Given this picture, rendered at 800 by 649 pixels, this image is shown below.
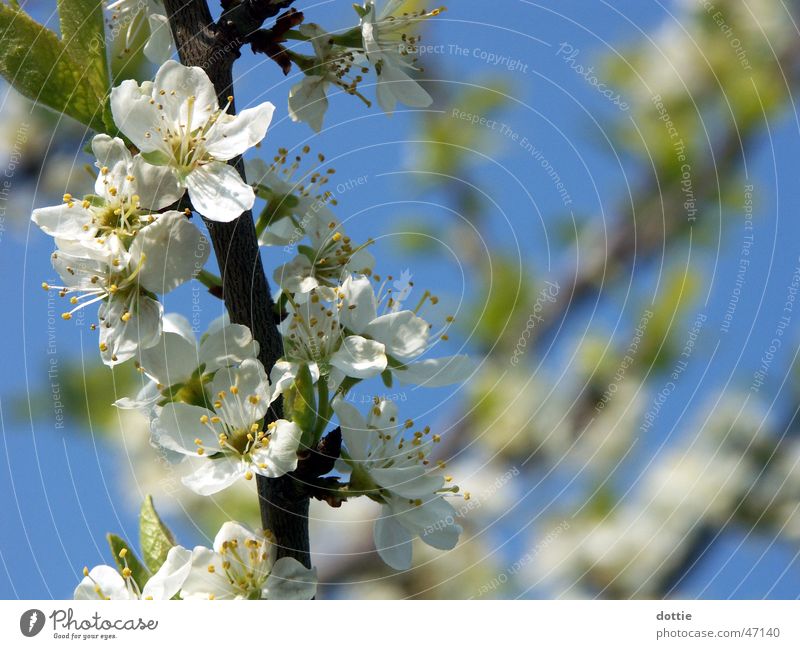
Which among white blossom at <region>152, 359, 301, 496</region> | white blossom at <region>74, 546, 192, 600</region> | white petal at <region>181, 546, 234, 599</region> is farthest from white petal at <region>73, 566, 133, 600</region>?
white blossom at <region>152, 359, 301, 496</region>

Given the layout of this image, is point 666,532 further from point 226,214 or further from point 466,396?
point 226,214

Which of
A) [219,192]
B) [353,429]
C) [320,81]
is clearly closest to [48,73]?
[219,192]

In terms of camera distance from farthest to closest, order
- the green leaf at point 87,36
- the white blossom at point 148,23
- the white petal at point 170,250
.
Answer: the white blossom at point 148,23, the green leaf at point 87,36, the white petal at point 170,250

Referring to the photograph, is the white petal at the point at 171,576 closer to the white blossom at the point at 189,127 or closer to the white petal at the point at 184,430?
the white petal at the point at 184,430

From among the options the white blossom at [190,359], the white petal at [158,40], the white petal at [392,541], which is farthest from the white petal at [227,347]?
the white petal at [158,40]

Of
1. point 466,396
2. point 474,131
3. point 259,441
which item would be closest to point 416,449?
point 259,441

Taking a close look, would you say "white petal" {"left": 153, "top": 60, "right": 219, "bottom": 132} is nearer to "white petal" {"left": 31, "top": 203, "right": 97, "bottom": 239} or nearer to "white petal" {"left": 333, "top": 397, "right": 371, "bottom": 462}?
"white petal" {"left": 31, "top": 203, "right": 97, "bottom": 239}
